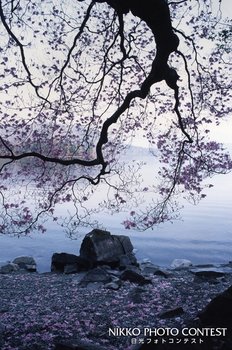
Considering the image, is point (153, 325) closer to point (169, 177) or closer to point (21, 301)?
point (21, 301)

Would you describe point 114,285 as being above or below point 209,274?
below

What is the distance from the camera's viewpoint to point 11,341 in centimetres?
680

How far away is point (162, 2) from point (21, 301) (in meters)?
8.26

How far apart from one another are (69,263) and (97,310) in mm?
5756

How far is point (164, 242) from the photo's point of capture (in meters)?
26.3

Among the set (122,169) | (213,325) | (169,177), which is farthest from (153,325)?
(169,177)

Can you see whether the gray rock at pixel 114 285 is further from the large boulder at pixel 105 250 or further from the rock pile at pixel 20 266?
the rock pile at pixel 20 266

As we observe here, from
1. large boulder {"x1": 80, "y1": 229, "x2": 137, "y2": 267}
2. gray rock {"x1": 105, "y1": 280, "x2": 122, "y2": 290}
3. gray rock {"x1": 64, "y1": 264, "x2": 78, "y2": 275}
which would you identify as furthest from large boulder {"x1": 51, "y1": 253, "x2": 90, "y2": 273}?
gray rock {"x1": 105, "y1": 280, "x2": 122, "y2": 290}

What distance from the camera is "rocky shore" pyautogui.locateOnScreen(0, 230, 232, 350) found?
5.41m

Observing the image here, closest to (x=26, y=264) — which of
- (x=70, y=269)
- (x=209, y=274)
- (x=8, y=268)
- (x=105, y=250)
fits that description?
(x=8, y=268)

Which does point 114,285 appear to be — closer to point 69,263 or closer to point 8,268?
point 69,263

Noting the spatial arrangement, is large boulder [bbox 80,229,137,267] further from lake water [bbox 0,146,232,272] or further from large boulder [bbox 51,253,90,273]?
lake water [bbox 0,146,232,272]

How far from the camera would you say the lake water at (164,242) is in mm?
22217

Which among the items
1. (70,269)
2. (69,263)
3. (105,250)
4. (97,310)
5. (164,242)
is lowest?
(97,310)
